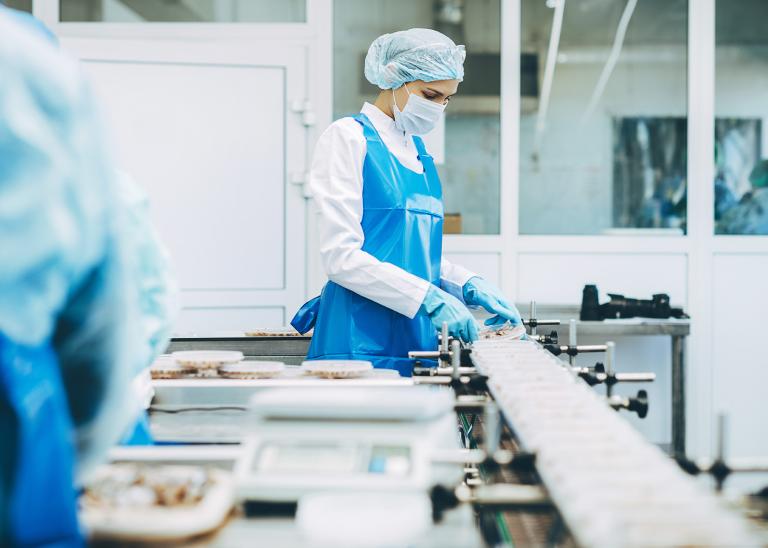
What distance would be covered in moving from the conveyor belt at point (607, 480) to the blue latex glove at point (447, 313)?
1.88 feet

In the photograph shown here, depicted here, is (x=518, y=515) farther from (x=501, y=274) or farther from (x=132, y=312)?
(x=501, y=274)

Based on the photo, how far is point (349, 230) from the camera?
1.90m

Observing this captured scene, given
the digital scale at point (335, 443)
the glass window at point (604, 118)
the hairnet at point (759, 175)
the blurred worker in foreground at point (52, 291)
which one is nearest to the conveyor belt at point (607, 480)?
the digital scale at point (335, 443)

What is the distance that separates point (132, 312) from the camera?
2.58ft

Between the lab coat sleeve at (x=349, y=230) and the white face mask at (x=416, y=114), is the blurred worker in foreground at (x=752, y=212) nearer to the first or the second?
the white face mask at (x=416, y=114)

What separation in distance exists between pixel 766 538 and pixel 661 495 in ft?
0.67

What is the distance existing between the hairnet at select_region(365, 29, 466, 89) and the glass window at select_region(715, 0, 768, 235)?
1.97m

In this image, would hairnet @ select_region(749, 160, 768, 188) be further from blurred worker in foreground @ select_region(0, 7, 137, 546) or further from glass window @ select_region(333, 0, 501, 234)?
blurred worker in foreground @ select_region(0, 7, 137, 546)

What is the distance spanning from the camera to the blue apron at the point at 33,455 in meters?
0.73

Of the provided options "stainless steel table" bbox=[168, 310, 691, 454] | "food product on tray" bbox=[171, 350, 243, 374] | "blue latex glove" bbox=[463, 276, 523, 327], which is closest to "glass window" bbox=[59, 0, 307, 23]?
"stainless steel table" bbox=[168, 310, 691, 454]

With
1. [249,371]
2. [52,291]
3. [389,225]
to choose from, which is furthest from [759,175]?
[52,291]

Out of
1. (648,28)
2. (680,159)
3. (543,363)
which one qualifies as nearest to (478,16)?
(648,28)

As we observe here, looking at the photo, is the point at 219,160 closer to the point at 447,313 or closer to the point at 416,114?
the point at 416,114

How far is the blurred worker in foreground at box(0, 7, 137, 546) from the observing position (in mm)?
684
